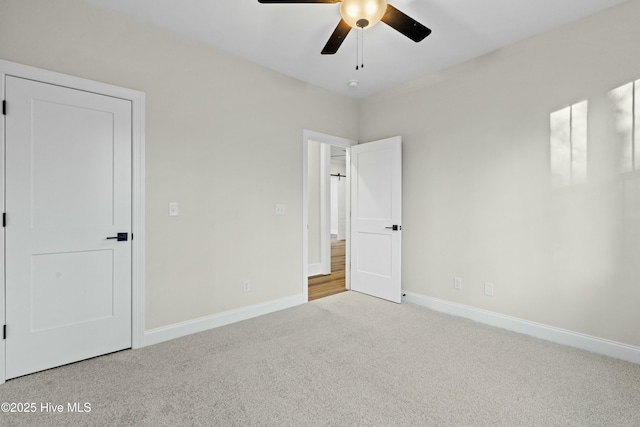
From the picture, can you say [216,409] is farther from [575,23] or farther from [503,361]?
[575,23]

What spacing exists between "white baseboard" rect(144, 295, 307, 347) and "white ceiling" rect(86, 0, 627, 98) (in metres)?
2.62

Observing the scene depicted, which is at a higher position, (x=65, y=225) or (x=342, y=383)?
(x=65, y=225)

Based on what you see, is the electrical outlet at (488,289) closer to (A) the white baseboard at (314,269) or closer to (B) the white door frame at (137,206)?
(A) the white baseboard at (314,269)

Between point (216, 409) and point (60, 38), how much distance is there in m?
2.77

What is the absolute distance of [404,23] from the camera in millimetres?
1973

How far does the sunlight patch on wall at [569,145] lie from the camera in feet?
8.33

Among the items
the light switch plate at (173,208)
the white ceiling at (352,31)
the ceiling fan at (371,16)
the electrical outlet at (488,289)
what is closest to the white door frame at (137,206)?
the light switch plate at (173,208)

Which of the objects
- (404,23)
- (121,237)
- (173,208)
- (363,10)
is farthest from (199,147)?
(404,23)

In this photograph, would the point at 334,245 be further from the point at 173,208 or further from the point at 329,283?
the point at 173,208

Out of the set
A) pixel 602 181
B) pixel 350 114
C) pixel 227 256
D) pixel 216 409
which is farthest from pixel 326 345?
pixel 350 114

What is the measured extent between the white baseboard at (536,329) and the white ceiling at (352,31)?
263 centimetres

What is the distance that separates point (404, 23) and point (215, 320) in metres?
2.95

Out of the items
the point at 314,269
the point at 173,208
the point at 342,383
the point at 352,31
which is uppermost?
the point at 352,31

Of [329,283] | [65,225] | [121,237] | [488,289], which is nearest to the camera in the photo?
[65,225]
